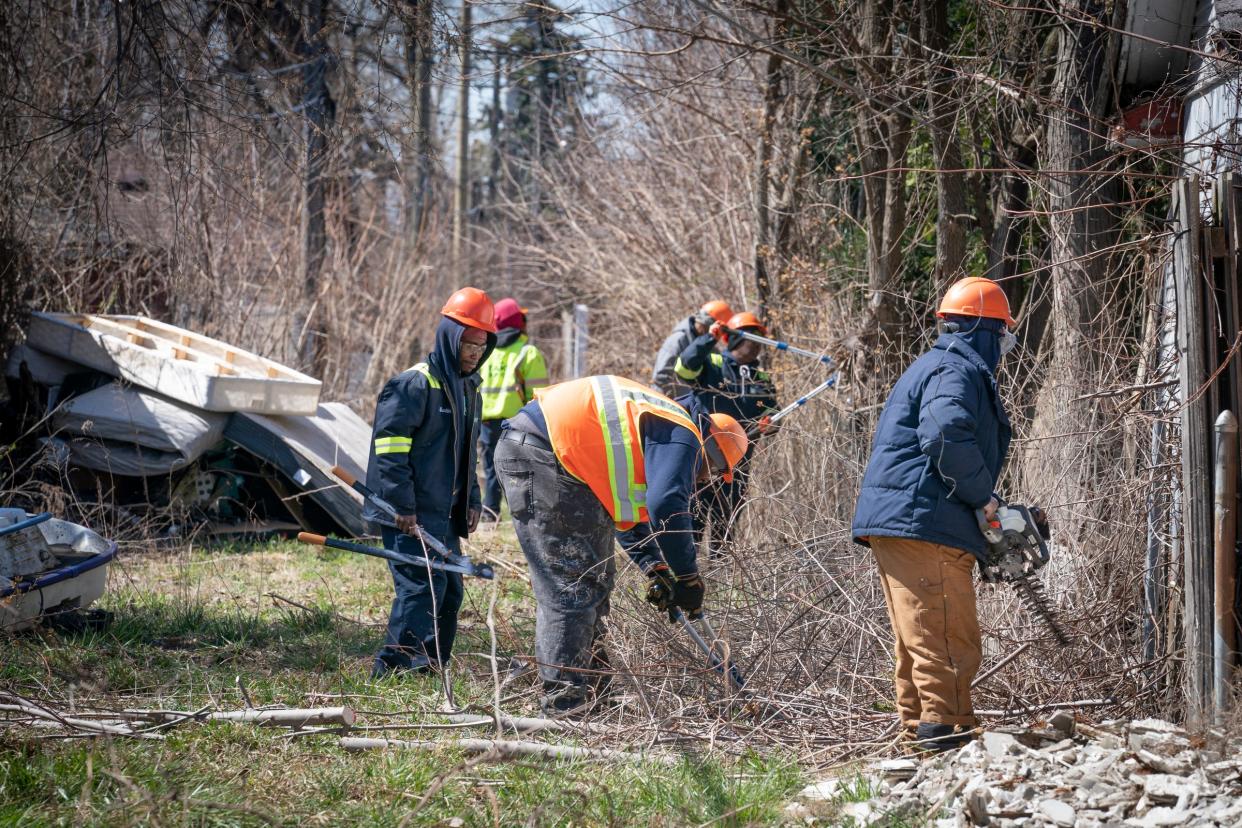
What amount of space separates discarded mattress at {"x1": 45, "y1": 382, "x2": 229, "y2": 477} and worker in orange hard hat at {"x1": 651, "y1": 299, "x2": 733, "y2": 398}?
3301 millimetres

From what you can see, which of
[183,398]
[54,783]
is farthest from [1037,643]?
[183,398]

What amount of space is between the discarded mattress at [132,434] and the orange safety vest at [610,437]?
14.0ft

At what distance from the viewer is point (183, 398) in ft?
26.4

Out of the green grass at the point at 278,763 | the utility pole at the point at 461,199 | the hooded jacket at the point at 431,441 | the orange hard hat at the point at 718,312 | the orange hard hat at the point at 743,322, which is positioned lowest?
the green grass at the point at 278,763

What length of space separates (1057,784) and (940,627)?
76 centimetres

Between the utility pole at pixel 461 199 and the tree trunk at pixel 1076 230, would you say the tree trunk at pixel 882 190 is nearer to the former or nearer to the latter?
the tree trunk at pixel 1076 230

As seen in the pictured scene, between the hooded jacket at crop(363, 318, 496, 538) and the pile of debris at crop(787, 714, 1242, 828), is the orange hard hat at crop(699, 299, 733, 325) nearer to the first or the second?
the hooded jacket at crop(363, 318, 496, 538)

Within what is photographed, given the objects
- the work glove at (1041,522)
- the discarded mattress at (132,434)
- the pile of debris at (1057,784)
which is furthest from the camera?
the discarded mattress at (132,434)

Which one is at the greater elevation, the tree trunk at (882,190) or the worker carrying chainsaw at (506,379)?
the tree trunk at (882,190)

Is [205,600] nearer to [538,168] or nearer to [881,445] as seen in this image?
[881,445]

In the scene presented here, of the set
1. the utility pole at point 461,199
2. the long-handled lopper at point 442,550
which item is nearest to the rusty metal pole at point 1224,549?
the long-handled lopper at point 442,550

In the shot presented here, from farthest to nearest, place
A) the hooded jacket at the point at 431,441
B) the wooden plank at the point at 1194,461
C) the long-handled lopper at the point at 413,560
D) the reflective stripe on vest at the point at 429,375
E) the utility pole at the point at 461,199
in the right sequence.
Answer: the utility pole at the point at 461,199, the reflective stripe on vest at the point at 429,375, the hooded jacket at the point at 431,441, the long-handled lopper at the point at 413,560, the wooden plank at the point at 1194,461

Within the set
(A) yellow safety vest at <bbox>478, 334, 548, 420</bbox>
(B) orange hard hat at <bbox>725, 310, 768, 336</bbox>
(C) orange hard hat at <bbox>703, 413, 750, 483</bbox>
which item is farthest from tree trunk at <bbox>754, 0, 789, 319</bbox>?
(C) orange hard hat at <bbox>703, 413, 750, 483</bbox>

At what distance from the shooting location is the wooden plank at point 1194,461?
4.26 meters
